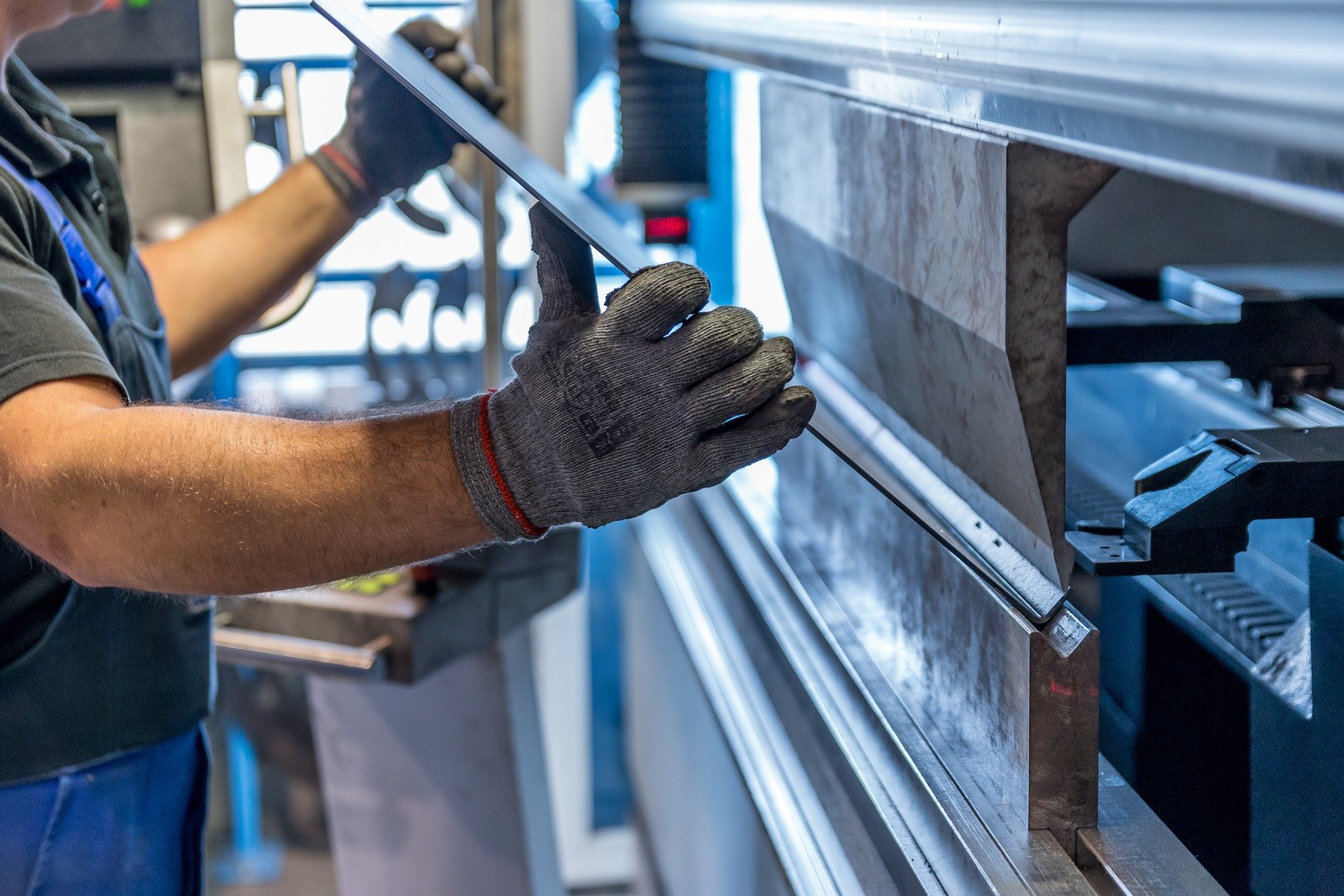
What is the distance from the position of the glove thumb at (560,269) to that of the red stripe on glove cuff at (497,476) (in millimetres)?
80

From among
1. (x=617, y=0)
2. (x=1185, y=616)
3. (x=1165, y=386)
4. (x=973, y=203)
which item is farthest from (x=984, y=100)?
(x=617, y=0)

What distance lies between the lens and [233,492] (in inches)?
33.0

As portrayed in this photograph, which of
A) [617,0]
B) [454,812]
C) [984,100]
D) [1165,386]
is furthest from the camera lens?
[617,0]

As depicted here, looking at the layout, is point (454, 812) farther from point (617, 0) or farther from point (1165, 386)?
point (617, 0)

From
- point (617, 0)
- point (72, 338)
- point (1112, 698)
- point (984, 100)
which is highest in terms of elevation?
point (617, 0)

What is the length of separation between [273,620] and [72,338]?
0.87m

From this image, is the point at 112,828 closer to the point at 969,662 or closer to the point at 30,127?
the point at 30,127

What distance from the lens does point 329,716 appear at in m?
2.06

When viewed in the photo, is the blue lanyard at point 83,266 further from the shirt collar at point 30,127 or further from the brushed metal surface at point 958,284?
the brushed metal surface at point 958,284

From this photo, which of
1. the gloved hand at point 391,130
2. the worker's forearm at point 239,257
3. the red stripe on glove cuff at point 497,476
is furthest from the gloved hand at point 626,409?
the worker's forearm at point 239,257

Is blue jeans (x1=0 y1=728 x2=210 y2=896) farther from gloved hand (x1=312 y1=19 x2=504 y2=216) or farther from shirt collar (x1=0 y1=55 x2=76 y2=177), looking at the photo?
gloved hand (x1=312 y1=19 x2=504 y2=216)

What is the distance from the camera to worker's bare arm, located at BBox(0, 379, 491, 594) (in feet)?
2.75

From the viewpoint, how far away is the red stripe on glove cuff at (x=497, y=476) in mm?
823

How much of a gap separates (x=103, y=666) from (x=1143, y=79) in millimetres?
1083
